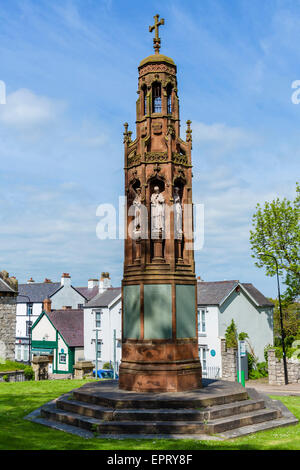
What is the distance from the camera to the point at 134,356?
1452 cm

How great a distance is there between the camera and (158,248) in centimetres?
1539

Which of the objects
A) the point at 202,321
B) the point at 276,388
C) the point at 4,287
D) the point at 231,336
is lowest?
the point at 276,388

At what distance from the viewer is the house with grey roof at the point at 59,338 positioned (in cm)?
4947

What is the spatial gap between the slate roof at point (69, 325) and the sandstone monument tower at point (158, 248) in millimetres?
36669

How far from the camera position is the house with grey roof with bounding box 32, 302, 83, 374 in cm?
4947

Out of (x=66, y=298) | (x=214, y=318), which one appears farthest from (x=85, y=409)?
(x=66, y=298)

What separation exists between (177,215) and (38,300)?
4955 centimetres

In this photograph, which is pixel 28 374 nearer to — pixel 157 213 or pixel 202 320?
pixel 157 213

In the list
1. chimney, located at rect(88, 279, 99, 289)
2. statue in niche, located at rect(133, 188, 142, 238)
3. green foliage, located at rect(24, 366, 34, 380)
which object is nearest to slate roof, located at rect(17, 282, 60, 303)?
chimney, located at rect(88, 279, 99, 289)

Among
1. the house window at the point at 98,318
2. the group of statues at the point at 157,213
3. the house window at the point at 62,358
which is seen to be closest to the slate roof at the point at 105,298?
the house window at the point at 98,318

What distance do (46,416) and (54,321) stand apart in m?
38.8

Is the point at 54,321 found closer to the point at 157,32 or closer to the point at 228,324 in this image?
the point at 228,324

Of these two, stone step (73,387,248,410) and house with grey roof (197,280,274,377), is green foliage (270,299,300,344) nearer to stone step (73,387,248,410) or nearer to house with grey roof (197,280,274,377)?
house with grey roof (197,280,274,377)

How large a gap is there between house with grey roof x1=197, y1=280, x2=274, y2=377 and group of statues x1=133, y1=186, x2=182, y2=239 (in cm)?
2461
